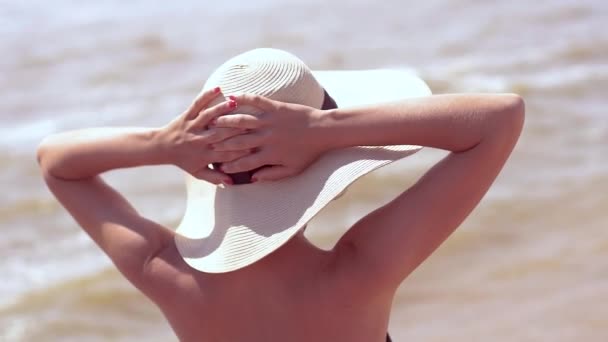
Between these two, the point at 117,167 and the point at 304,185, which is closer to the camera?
the point at 304,185

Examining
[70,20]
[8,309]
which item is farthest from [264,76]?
[70,20]

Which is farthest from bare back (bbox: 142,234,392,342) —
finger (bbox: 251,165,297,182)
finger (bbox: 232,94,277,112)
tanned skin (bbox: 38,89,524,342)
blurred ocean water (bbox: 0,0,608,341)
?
blurred ocean water (bbox: 0,0,608,341)

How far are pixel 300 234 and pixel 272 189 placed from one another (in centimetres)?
9

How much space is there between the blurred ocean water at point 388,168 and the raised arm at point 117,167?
219 cm

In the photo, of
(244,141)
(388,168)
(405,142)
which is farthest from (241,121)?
(388,168)

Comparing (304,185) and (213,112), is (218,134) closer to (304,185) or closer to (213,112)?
(213,112)

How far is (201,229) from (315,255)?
0.19 meters

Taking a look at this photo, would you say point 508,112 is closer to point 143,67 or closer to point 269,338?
point 269,338

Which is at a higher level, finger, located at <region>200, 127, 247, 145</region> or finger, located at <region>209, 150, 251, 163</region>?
finger, located at <region>200, 127, 247, 145</region>

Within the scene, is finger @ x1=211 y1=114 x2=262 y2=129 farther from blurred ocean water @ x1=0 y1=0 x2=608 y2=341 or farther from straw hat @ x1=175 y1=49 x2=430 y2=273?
blurred ocean water @ x1=0 y1=0 x2=608 y2=341

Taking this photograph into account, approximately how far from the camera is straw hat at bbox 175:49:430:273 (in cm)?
168

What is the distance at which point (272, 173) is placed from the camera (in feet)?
5.57

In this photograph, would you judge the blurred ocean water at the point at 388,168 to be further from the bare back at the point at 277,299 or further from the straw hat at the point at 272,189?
the straw hat at the point at 272,189

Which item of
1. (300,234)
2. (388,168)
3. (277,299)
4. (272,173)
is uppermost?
(272,173)
